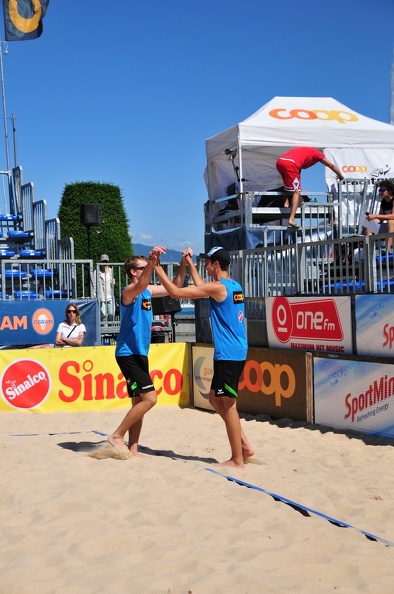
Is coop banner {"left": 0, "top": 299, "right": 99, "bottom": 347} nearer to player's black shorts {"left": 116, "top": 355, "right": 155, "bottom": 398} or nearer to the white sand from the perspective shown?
the white sand

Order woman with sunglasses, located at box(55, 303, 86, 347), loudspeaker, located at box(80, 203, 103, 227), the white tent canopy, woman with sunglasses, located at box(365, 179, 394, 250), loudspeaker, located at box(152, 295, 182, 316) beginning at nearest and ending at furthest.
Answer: woman with sunglasses, located at box(365, 179, 394, 250)
woman with sunglasses, located at box(55, 303, 86, 347)
loudspeaker, located at box(152, 295, 182, 316)
the white tent canopy
loudspeaker, located at box(80, 203, 103, 227)

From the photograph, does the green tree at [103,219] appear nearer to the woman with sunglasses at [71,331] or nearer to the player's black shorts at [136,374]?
the woman with sunglasses at [71,331]

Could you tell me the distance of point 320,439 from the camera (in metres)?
8.52

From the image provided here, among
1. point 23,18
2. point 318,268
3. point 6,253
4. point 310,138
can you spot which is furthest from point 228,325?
point 23,18

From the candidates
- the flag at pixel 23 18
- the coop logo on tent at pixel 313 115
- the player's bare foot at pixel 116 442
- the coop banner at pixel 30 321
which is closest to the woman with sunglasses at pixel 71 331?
the coop banner at pixel 30 321

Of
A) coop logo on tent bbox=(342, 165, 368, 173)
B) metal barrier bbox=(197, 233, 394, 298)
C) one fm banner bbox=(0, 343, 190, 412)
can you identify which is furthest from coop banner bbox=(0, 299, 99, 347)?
coop logo on tent bbox=(342, 165, 368, 173)

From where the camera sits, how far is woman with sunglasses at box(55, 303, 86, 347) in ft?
39.3

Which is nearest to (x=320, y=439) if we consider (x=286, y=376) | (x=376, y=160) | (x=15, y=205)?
(x=286, y=376)

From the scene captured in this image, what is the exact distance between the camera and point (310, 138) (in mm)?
13148

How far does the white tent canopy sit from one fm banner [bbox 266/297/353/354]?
346 centimetres

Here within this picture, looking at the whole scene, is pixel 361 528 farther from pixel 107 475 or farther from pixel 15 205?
pixel 15 205

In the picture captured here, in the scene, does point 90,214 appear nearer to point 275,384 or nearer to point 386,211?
point 275,384

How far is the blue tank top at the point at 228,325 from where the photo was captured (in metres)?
6.65

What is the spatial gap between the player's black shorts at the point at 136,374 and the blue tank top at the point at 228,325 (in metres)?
0.72
